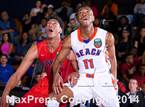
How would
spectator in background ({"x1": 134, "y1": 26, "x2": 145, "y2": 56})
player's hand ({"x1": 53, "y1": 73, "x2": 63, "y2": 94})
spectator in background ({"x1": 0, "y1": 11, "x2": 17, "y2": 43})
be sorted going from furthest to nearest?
spectator in background ({"x1": 0, "y1": 11, "x2": 17, "y2": 43}) < spectator in background ({"x1": 134, "y1": 26, "x2": 145, "y2": 56}) < player's hand ({"x1": 53, "y1": 73, "x2": 63, "y2": 94})

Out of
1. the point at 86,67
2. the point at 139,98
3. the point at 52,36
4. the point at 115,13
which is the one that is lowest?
the point at 139,98

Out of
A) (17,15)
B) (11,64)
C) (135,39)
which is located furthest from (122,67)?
(17,15)

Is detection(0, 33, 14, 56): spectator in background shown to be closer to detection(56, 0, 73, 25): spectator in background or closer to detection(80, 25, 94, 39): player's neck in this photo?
detection(56, 0, 73, 25): spectator in background

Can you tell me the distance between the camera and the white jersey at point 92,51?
22.7ft

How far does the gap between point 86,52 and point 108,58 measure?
390 mm

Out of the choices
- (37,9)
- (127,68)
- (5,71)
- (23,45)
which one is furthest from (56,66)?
(37,9)

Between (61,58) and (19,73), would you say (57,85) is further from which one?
(19,73)

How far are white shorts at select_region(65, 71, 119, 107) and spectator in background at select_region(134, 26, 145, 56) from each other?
4.78 m

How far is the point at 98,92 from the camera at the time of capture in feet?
22.9

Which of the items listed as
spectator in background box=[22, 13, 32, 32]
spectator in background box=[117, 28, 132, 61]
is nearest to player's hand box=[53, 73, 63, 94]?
spectator in background box=[117, 28, 132, 61]

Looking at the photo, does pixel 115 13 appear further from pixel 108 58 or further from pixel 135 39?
pixel 108 58

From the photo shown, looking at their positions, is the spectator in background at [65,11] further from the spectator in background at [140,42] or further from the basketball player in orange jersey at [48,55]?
the basketball player in orange jersey at [48,55]

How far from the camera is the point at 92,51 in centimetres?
693

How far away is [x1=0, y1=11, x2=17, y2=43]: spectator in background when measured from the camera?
13789 mm
